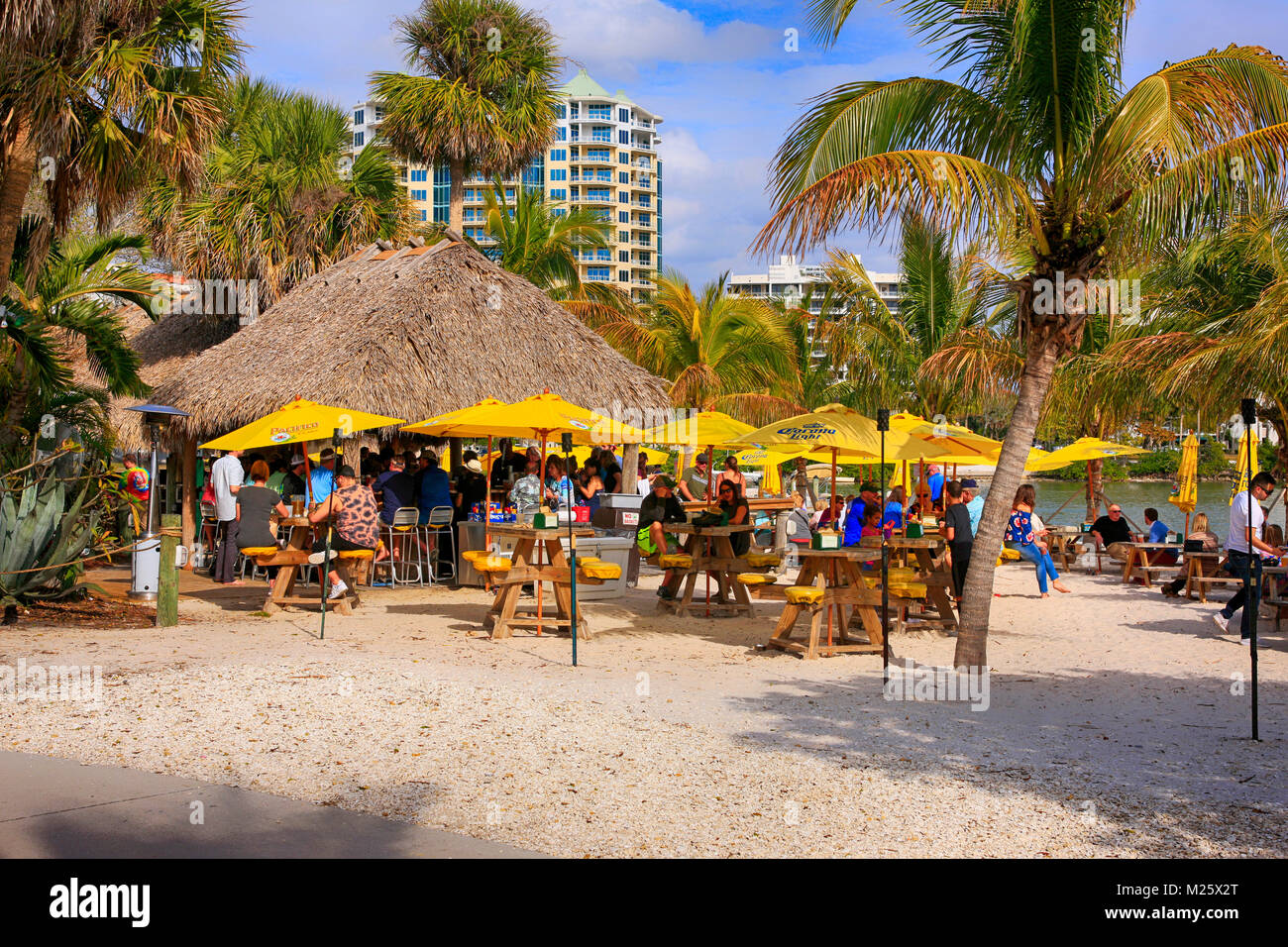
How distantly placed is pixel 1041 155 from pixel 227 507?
446 inches

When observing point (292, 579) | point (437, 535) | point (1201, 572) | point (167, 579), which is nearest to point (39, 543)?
point (167, 579)

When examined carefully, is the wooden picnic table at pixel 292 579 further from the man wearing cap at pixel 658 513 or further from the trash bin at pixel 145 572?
the man wearing cap at pixel 658 513

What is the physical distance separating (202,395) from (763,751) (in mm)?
12835

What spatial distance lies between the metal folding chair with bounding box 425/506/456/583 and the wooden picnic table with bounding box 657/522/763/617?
357cm

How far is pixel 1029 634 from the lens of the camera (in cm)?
1200

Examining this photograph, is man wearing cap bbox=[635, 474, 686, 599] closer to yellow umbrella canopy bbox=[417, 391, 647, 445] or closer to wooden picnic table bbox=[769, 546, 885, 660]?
yellow umbrella canopy bbox=[417, 391, 647, 445]

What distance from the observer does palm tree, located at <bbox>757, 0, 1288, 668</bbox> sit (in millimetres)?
8336

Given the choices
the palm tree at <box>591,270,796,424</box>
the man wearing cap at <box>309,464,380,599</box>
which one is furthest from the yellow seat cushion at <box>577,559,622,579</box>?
the palm tree at <box>591,270,796,424</box>

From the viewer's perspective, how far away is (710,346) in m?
26.8

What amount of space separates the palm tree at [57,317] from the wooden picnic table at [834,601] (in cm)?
995

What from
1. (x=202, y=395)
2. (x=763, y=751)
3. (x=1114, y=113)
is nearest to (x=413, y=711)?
(x=763, y=751)

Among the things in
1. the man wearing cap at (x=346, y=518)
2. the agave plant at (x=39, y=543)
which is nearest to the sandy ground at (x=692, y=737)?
the agave plant at (x=39, y=543)

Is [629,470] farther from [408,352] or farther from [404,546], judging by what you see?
[404,546]

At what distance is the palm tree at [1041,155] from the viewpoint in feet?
27.3
